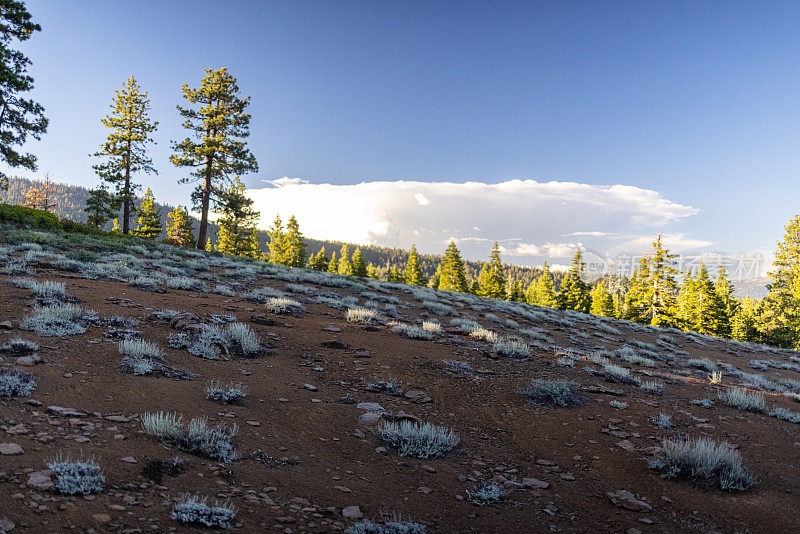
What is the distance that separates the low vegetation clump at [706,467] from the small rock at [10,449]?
24.7 ft

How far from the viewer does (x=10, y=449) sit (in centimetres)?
370

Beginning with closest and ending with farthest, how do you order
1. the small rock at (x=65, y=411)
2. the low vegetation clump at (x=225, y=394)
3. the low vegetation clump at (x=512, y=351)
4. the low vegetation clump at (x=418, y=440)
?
1. the small rock at (x=65, y=411)
2. the low vegetation clump at (x=418, y=440)
3. the low vegetation clump at (x=225, y=394)
4. the low vegetation clump at (x=512, y=351)

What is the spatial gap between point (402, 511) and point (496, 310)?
18.0 m

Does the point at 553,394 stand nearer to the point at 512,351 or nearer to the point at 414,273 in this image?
the point at 512,351

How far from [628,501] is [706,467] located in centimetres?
144

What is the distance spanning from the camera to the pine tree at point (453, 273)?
191 feet

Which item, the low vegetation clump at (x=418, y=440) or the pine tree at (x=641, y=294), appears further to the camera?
the pine tree at (x=641, y=294)

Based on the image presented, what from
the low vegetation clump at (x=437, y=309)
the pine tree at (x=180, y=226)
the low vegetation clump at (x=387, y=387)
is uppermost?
the pine tree at (x=180, y=226)

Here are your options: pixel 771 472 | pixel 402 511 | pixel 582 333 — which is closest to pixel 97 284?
pixel 402 511

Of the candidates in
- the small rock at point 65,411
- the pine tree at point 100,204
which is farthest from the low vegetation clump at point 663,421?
the pine tree at point 100,204

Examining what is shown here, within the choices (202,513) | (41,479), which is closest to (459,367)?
(202,513)

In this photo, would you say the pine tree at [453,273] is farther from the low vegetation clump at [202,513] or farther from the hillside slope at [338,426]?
the low vegetation clump at [202,513]

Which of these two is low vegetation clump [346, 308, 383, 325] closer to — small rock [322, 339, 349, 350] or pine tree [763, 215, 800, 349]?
small rock [322, 339, 349, 350]

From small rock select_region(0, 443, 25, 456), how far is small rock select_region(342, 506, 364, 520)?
3.23 metres
